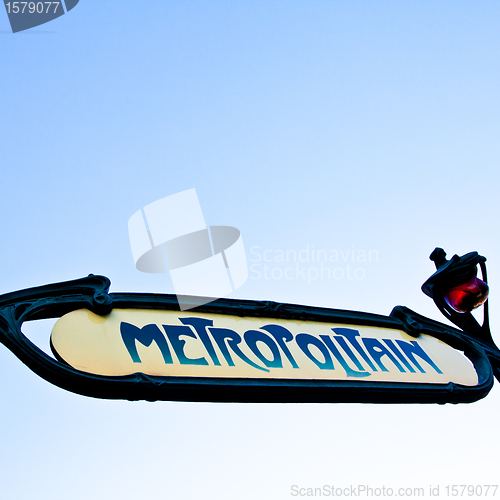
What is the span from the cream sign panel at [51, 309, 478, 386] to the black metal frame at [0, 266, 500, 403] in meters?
0.07

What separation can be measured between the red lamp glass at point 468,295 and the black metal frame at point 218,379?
0.85 ft

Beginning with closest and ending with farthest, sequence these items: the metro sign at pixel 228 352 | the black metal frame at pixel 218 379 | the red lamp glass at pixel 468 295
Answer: the black metal frame at pixel 218 379 < the metro sign at pixel 228 352 < the red lamp glass at pixel 468 295

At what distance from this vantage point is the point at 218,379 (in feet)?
12.6

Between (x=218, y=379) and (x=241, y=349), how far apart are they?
0.40 metres

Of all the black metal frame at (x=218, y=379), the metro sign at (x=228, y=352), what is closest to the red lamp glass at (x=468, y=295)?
the black metal frame at (x=218, y=379)

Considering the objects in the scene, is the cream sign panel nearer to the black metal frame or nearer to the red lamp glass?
the black metal frame

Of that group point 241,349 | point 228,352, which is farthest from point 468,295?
point 228,352

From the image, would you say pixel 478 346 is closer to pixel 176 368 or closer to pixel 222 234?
pixel 222 234

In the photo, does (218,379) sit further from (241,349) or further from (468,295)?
(468,295)

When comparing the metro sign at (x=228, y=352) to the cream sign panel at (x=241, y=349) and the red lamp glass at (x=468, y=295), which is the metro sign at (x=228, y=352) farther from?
the red lamp glass at (x=468, y=295)

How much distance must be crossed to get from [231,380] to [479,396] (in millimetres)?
2029

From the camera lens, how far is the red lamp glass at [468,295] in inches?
205

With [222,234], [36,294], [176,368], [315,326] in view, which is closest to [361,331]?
[315,326]

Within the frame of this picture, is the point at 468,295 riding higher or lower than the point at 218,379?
higher
